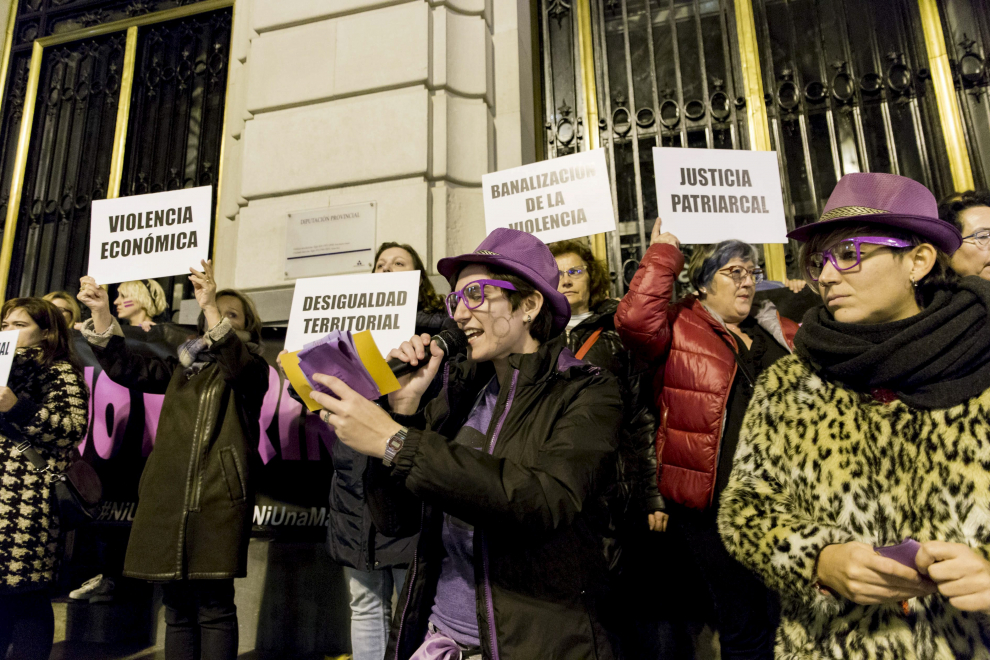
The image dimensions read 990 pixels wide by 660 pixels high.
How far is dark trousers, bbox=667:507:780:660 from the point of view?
2969 mm

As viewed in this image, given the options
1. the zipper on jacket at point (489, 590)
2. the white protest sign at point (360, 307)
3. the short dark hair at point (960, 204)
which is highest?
the short dark hair at point (960, 204)

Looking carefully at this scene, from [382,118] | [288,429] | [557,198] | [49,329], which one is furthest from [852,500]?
[382,118]

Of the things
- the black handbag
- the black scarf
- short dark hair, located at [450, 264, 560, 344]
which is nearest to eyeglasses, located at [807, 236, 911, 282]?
the black scarf

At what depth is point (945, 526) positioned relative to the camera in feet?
5.24

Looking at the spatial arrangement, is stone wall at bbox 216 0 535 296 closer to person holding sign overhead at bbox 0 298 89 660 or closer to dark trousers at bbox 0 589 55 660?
person holding sign overhead at bbox 0 298 89 660

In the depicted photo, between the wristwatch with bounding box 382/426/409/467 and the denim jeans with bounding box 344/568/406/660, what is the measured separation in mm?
2216

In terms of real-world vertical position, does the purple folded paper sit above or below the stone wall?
below

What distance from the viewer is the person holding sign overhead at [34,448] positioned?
3.52 meters

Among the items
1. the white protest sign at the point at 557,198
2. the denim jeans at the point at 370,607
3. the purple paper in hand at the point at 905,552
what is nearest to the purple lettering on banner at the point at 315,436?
the denim jeans at the point at 370,607

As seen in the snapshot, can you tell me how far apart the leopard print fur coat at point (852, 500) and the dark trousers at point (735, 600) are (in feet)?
3.75

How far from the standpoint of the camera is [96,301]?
3863 millimetres

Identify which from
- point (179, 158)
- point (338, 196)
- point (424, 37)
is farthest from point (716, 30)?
point (179, 158)

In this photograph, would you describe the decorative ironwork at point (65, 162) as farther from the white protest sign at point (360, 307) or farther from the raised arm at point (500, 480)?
the raised arm at point (500, 480)

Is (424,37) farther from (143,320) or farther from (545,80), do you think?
(143,320)
